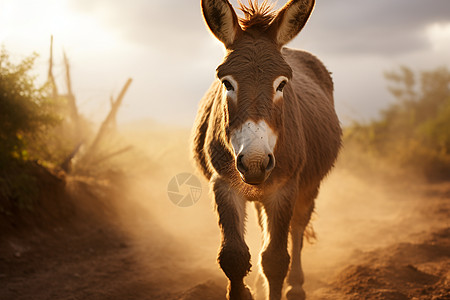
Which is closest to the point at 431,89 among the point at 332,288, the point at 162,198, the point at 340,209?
the point at 340,209

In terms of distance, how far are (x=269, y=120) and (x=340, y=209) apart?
27.9ft

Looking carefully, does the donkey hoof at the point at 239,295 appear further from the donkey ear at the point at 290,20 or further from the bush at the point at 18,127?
the bush at the point at 18,127

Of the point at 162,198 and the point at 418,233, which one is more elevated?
the point at 162,198

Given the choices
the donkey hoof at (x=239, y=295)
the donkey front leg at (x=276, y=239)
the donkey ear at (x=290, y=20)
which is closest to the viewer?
the donkey ear at (x=290, y=20)

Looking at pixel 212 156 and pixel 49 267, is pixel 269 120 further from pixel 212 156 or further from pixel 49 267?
pixel 49 267

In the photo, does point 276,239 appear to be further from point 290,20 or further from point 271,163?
point 290,20

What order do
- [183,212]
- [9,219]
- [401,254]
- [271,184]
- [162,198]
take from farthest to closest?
1. [162,198]
2. [183,212]
3. [9,219]
4. [401,254]
5. [271,184]

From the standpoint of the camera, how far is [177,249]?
638cm

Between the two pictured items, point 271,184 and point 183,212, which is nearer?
point 271,184

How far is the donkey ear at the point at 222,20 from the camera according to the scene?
9.25ft

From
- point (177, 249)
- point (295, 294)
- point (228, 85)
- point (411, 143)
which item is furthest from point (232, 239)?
point (411, 143)

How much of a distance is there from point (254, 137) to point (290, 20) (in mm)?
1135

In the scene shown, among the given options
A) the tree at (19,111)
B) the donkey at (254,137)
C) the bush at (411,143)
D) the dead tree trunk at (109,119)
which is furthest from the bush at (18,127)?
the bush at (411,143)

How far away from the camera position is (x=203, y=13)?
285 centimetres
